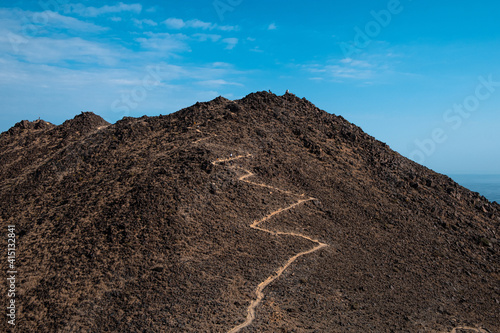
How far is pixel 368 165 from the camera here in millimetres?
26578

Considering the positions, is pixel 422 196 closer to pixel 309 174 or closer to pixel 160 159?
pixel 309 174

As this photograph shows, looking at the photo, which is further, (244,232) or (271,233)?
(271,233)

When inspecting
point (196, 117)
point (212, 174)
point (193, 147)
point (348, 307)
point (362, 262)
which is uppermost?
point (196, 117)

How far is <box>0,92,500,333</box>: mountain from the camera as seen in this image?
1501 cm

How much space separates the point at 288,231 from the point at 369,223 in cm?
581

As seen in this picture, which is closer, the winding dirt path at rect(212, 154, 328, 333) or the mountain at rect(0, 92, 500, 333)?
the winding dirt path at rect(212, 154, 328, 333)

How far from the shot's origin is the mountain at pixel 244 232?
49.2 ft

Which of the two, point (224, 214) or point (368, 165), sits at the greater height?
point (368, 165)

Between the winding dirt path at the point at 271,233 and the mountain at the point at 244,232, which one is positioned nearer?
the winding dirt path at the point at 271,233

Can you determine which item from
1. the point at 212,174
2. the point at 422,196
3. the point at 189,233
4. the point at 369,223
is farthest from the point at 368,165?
the point at 189,233

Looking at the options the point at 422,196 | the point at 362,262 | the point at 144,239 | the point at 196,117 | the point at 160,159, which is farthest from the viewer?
the point at 196,117

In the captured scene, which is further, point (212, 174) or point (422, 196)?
point (422, 196)

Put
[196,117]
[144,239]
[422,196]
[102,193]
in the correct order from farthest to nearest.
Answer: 1. [196,117]
2. [422,196]
3. [102,193]
4. [144,239]

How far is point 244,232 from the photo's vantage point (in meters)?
19.0
